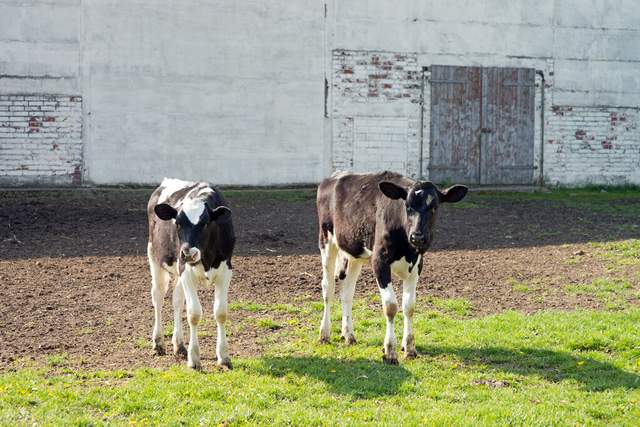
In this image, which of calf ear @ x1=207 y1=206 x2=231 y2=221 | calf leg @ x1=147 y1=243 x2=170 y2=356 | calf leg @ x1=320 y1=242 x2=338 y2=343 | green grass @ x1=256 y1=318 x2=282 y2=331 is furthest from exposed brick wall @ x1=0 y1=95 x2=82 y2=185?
calf ear @ x1=207 y1=206 x2=231 y2=221

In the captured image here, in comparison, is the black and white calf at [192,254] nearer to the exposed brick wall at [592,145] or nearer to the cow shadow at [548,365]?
the cow shadow at [548,365]

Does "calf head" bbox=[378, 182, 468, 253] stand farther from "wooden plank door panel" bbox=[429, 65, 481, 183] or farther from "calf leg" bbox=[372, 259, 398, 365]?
"wooden plank door panel" bbox=[429, 65, 481, 183]

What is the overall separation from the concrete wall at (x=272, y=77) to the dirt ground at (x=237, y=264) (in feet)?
4.41

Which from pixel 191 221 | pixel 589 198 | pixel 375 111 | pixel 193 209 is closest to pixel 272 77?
pixel 375 111

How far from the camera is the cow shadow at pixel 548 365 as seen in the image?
779 cm

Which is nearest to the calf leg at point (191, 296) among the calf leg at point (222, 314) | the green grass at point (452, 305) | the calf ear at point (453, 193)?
the calf leg at point (222, 314)

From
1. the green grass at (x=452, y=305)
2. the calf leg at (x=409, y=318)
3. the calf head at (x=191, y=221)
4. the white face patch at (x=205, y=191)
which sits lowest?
the green grass at (x=452, y=305)

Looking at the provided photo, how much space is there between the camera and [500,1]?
22.8 m

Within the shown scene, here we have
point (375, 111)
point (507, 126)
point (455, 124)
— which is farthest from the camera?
point (507, 126)

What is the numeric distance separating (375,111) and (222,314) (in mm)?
13872

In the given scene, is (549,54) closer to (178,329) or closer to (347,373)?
(178,329)

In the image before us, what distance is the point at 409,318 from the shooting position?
880cm

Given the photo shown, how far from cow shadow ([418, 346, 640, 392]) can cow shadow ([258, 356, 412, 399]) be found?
2.42 ft

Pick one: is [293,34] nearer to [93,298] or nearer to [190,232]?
[93,298]
